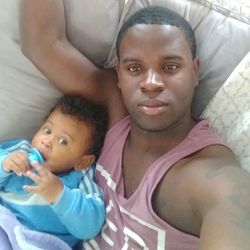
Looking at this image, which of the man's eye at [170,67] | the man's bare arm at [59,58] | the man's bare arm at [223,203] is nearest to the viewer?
the man's bare arm at [223,203]

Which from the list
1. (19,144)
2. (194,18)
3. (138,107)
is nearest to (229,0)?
(194,18)

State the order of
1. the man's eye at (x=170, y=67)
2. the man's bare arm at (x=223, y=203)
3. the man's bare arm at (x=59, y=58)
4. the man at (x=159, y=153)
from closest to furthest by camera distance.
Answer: the man's bare arm at (x=223, y=203) < the man at (x=159, y=153) < the man's eye at (x=170, y=67) < the man's bare arm at (x=59, y=58)

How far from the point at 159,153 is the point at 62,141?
0.24 m

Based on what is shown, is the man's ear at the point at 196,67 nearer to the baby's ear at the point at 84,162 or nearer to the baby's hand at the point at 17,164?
the baby's ear at the point at 84,162

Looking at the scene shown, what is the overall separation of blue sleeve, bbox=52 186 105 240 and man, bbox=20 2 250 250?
0.02 meters

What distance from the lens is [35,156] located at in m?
1.27

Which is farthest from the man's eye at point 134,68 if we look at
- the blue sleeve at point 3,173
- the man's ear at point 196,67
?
the blue sleeve at point 3,173

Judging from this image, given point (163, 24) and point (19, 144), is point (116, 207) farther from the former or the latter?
point (163, 24)

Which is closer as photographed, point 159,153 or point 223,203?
point 223,203

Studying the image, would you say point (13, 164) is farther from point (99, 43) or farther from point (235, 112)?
point (235, 112)

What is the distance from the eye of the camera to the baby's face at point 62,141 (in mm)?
1291

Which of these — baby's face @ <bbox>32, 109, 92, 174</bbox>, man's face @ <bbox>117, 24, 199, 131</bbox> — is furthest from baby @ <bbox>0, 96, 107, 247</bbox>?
man's face @ <bbox>117, 24, 199, 131</bbox>

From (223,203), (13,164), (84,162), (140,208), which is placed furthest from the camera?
(84,162)

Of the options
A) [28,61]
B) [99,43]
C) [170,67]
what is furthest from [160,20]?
[28,61]
